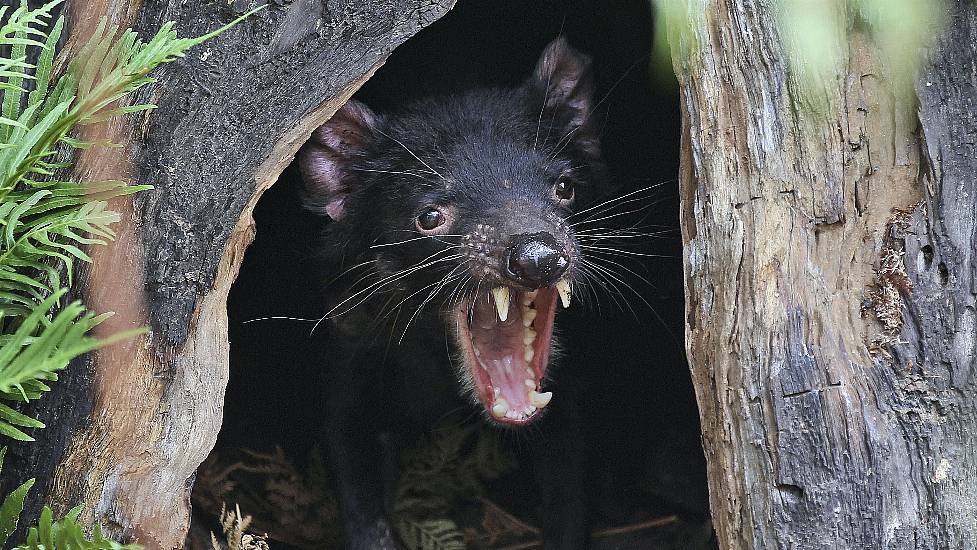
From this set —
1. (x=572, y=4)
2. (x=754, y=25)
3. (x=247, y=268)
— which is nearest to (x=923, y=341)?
(x=754, y=25)

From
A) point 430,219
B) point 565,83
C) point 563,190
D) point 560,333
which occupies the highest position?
point 565,83

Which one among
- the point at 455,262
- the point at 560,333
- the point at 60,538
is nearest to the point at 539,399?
the point at 560,333

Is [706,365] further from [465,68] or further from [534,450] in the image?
[465,68]

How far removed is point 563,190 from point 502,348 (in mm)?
626

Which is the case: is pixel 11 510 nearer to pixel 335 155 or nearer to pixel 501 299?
pixel 501 299

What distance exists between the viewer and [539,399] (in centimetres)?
380

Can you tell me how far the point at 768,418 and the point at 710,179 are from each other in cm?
61

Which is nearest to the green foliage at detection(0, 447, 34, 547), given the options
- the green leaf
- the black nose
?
the green leaf

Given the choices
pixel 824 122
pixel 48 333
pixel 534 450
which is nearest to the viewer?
pixel 48 333

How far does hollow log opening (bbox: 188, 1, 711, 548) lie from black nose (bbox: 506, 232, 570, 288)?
3.07 ft

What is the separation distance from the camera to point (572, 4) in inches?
182

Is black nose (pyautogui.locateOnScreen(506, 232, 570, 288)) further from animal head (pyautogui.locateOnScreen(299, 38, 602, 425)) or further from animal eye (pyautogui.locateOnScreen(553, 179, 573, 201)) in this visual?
animal eye (pyautogui.locateOnScreen(553, 179, 573, 201))

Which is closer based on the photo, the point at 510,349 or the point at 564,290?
the point at 564,290

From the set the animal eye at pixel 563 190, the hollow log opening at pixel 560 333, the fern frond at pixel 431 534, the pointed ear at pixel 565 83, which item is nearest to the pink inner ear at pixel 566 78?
the pointed ear at pixel 565 83
